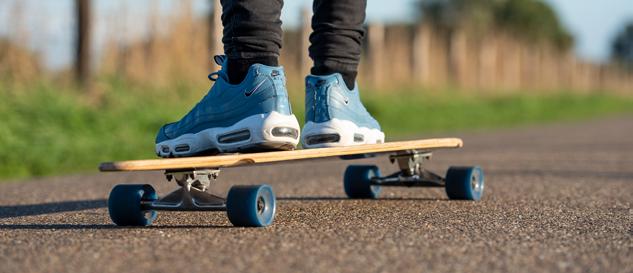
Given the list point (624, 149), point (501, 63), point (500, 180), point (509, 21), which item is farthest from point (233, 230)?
point (509, 21)

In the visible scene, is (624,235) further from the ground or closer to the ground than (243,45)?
closer to the ground

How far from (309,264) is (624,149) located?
8.65 m

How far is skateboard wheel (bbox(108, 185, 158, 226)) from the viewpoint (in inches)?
151

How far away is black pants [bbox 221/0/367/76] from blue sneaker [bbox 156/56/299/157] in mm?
101

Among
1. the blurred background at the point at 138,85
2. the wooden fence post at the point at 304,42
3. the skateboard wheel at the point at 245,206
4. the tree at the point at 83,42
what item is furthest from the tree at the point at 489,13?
the skateboard wheel at the point at 245,206

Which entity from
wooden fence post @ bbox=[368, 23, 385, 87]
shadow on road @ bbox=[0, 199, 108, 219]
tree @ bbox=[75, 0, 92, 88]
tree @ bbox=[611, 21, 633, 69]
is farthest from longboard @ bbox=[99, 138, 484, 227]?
tree @ bbox=[611, 21, 633, 69]

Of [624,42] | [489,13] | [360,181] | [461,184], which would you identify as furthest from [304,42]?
[624,42]

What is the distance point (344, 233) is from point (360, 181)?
1606mm

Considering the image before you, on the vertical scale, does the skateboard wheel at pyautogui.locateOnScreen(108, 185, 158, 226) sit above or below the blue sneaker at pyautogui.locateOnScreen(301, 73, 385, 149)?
below

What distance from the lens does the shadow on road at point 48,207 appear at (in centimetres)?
470

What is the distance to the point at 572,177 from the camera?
22.9ft

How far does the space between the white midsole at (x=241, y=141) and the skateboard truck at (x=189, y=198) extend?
10 cm

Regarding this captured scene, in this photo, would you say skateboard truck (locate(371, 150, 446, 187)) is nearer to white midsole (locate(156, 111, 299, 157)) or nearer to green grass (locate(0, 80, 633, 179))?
white midsole (locate(156, 111, 299, 157))

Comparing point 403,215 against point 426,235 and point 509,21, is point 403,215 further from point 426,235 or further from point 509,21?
point 509,21
